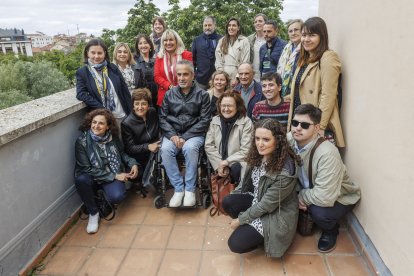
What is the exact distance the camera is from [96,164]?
321cm

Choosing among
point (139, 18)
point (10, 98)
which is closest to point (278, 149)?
point (139, 18)

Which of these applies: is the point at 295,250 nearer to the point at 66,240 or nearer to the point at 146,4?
the point at 66,240

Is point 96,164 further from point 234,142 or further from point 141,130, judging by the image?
point 234,142

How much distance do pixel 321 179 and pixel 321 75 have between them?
956 mm

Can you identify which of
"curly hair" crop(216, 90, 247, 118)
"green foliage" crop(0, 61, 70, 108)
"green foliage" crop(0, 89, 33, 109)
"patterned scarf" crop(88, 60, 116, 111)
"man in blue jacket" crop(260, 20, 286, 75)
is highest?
"man in blue jacket" crop(260, 20, 286, 75)

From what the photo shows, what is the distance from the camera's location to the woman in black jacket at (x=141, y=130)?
3.50m

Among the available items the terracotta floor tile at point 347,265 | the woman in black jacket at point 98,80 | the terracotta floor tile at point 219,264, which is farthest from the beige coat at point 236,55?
the terracotta floor tile at point 347,265

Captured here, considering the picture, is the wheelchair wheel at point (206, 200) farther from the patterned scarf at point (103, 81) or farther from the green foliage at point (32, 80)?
the green foliage at point (32, 80)

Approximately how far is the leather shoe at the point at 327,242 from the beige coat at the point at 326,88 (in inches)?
32.4

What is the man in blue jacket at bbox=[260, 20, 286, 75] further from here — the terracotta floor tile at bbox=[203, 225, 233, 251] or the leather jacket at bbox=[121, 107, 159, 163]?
the terracotta floor tile at bbox=[203, 225, 233, 251]

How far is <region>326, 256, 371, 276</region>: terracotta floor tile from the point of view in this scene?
2.44 meters

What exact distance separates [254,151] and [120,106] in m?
1.81

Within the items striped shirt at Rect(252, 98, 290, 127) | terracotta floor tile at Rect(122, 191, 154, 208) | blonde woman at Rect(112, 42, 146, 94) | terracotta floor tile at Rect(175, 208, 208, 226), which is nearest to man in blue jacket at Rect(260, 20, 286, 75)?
striped shirt at Rect(252, 98, 290, 127)

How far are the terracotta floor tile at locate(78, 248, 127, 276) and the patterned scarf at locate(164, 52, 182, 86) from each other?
2.31m
